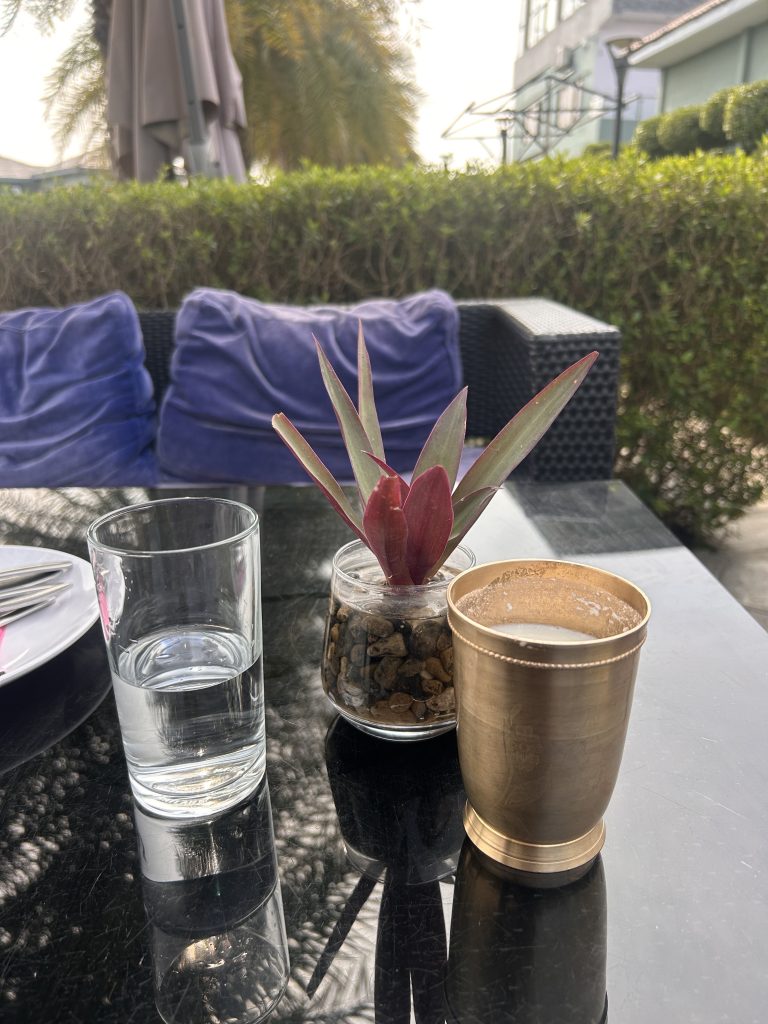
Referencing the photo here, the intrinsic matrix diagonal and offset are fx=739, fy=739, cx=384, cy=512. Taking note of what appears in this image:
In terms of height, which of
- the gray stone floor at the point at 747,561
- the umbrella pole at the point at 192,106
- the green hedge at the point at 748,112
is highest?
the green hedge at the point at 748,112

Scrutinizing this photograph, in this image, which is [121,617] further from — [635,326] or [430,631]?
[635,326]

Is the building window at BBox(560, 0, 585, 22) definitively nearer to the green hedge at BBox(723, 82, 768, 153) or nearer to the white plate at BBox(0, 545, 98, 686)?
the green hedge at BBox(723, 82, 768, 153)

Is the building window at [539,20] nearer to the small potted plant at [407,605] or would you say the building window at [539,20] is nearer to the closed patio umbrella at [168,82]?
the closed patio umbrella at [168,82]

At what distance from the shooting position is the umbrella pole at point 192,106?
3244mm

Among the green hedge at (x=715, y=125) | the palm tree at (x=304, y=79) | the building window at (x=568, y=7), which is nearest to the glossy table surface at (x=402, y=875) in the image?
the green hedge at (x=715, y=125)

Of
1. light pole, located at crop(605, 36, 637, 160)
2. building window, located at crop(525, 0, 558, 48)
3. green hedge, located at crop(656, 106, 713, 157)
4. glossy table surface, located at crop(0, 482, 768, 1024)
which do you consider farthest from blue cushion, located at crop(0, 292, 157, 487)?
building window, located at crop(525, 0, 558, 48)

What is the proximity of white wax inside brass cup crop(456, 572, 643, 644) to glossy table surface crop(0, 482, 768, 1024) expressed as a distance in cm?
14

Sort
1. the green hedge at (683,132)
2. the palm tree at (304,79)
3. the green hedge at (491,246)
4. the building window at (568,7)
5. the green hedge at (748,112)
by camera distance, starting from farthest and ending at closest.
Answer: the building window at (568,7), the green hedge at (683,132), the green hedge at (748,112), the palm tree at (304,79), the green hedge at (491,246)

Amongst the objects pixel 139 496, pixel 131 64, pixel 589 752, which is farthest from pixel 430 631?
pixel 131 64

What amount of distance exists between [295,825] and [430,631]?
163 millimetres

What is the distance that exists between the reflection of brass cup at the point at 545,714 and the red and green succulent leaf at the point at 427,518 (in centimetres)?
4

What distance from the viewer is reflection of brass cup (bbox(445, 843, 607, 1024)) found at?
0.38 meters

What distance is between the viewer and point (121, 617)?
51cm

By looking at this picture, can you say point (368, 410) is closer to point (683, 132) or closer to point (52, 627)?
point (52, 627)
